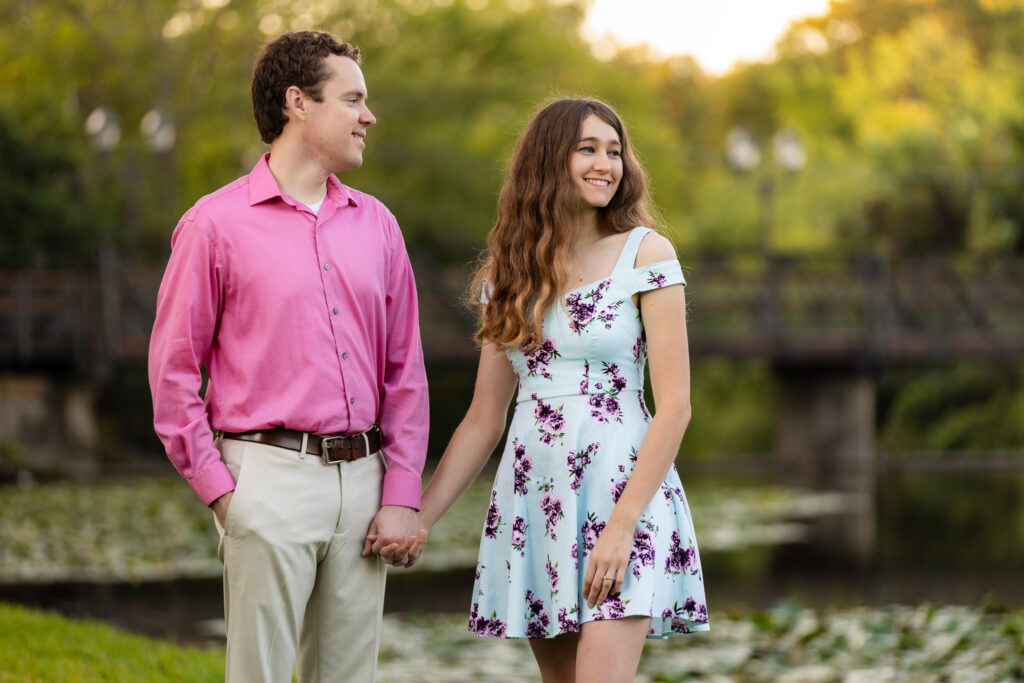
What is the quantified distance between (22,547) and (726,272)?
15654mm

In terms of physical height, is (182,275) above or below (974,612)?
above

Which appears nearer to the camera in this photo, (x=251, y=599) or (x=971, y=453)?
(x=251, y=599)

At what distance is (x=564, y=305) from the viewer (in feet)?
11.3

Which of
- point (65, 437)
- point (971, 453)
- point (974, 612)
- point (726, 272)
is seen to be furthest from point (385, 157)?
point (974, 612)

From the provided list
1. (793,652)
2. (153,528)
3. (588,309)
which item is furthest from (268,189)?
(153,528)

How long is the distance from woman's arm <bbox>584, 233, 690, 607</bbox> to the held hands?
0.45m

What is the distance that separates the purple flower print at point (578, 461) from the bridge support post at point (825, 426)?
21.2m

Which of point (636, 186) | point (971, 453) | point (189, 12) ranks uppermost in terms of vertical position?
point (189, 12)

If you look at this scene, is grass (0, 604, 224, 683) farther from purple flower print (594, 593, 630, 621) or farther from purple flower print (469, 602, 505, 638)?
purple flower print (594, 593, 630, 621)

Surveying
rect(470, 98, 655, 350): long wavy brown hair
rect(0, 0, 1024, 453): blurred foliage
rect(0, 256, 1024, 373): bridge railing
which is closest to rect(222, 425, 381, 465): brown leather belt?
rect(470, 98, 655, 350): long wavy brown hair

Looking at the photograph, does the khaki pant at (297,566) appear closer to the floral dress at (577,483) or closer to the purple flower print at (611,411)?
the floral dress at (577,483)

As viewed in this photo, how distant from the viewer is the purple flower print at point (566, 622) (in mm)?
3273

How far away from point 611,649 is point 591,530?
0.29 meters

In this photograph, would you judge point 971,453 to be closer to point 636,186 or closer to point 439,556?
point 439,556
